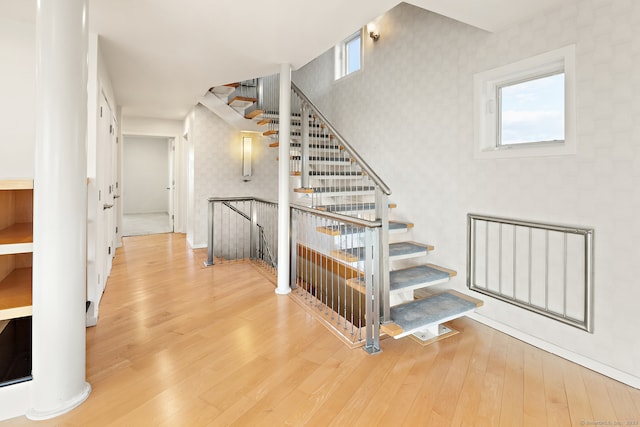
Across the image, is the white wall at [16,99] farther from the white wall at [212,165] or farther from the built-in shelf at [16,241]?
the white wall at [212,165]

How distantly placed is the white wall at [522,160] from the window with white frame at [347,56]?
0.56 metres

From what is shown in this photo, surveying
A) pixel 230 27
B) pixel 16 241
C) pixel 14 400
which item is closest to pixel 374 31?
pixel 230 27

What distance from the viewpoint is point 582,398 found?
6.27 ft

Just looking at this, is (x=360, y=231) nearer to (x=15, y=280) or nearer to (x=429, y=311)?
(x=429, y=311)

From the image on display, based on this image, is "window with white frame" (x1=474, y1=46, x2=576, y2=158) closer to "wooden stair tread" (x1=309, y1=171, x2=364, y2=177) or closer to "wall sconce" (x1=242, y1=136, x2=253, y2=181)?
"wooden stair tread" (x1=309, y1=171, x2=364, y2=177)

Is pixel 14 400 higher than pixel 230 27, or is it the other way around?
pixel 230 27

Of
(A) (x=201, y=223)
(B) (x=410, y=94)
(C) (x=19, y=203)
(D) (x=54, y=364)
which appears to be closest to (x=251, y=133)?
(A) (x=201, y=223)

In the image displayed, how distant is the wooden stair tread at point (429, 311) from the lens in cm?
249

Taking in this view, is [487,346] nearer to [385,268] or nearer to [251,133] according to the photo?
[385,268]

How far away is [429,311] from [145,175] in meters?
11.1

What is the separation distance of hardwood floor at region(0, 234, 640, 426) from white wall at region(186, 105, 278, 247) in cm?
306

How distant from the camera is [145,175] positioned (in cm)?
1122

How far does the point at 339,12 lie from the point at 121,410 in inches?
113

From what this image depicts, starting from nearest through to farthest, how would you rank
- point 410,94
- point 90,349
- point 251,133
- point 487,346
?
point 90,349, point 487,346, point 410,94, point 251,133
